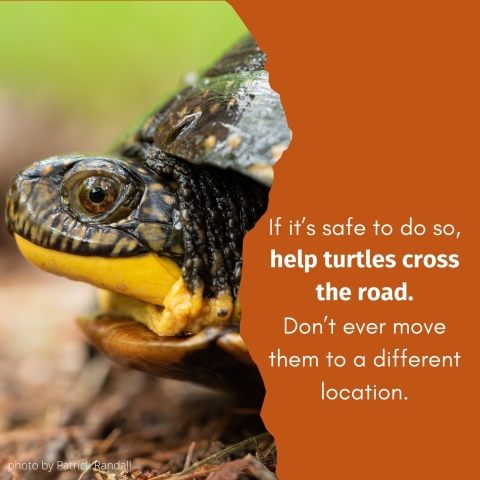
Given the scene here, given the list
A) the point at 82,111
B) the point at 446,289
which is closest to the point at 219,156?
the point at 446,289

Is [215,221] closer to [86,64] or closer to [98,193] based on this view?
[98,193]

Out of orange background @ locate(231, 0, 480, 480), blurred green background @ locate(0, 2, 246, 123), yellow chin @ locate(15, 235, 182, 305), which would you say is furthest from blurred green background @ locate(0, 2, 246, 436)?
orange background @ locate(231, 0, 480, 480)

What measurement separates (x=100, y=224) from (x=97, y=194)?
79 mm

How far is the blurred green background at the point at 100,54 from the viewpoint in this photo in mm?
4961

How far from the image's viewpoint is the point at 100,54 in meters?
5.52

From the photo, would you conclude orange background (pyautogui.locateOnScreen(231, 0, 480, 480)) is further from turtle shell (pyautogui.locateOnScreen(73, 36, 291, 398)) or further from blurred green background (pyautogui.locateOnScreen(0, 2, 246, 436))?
blurred green background (pyautogui.locateOnScreen(0, 2, 246, 436))

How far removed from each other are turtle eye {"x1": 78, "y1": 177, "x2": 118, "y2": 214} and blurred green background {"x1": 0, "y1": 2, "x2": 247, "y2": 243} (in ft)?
11.6

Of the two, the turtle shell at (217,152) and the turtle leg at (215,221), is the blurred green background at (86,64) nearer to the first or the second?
the turtle shell at (217,152)

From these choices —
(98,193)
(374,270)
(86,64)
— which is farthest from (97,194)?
(86,64)

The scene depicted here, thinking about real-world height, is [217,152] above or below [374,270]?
above

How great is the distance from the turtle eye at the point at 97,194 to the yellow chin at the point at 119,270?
0.43ft

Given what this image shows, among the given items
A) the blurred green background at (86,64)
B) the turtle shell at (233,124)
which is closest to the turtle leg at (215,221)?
the turtle shell at (233,124)

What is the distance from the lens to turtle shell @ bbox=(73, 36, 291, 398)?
3.52ft

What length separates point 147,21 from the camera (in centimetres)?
547
